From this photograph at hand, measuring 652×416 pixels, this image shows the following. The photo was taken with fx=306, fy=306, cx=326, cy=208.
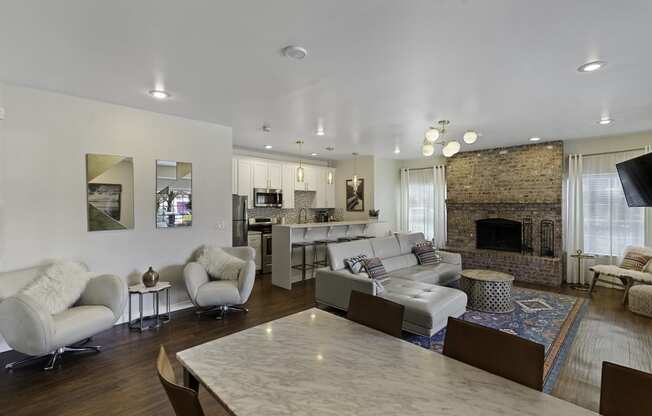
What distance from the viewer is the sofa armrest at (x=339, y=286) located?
12.2ft

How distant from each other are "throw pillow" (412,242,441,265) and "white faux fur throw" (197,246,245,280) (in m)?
Result: 3.03

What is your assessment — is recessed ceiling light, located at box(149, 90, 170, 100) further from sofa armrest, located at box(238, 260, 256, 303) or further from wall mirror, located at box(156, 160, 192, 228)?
sofa armrest, located at box(238, 260, 256, 303)

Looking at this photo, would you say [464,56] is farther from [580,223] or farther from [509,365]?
[580,223]

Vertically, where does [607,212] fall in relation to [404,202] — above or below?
below

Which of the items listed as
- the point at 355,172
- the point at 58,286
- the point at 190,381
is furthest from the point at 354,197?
the point at 190,381

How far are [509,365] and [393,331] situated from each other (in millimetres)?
584

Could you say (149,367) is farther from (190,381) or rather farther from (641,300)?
(641,300)

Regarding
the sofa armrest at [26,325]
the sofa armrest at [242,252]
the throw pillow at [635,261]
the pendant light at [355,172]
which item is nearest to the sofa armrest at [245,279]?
the sofa armrest at [242,252]

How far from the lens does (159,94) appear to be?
10.8 feet

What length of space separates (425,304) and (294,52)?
2.72 metres

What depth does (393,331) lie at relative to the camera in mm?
1748

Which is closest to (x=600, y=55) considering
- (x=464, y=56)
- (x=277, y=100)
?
Answer: (x=464, y=56)

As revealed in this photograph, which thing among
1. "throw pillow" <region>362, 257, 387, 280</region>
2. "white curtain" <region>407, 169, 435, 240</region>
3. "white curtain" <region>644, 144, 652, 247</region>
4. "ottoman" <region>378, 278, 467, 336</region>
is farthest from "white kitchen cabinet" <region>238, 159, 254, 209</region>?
"white curtain" <region>644, 144, 652, 247</region>

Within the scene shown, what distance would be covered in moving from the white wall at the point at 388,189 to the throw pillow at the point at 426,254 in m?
2.21
